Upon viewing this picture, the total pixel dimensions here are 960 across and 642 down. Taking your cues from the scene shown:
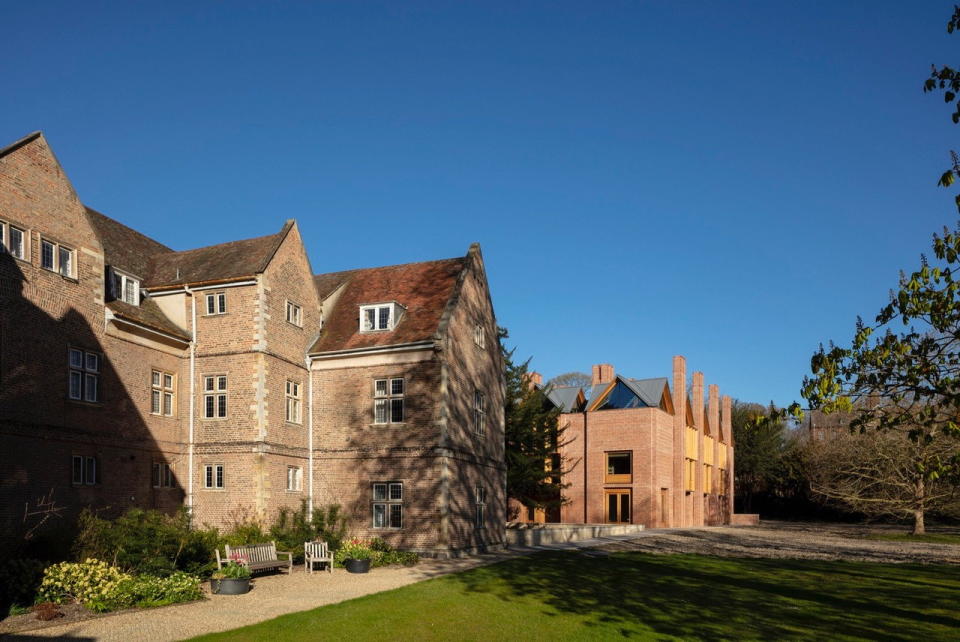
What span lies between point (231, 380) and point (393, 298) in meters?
7.07

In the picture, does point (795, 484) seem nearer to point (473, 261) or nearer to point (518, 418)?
point (518, 418)

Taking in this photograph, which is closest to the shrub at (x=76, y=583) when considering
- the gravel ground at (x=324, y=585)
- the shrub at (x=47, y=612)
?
the shrub at (x=47, y=612)

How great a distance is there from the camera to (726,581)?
20.9 meters

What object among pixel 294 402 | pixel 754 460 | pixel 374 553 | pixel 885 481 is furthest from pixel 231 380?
pixel 754 460

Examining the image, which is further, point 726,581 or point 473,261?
point 473,261

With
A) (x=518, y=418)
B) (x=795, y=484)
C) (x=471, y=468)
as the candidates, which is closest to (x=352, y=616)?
(x=471, y=468)

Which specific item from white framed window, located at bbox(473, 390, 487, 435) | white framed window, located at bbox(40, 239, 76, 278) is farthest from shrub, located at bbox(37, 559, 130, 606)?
white framed window, located at bbox(473, 390, 487, 435)

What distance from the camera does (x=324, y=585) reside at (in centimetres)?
1928

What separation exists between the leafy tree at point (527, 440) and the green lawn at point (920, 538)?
748 inches

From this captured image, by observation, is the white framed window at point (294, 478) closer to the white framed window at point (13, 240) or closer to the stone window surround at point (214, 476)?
the stone window surround at point (214, 476)

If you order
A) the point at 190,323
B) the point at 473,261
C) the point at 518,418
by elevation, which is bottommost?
the point at 518,418

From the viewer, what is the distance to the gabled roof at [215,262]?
88.0 ft

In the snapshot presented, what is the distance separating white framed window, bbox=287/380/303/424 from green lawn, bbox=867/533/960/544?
32.4 m

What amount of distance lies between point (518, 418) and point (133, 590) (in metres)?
23.2
